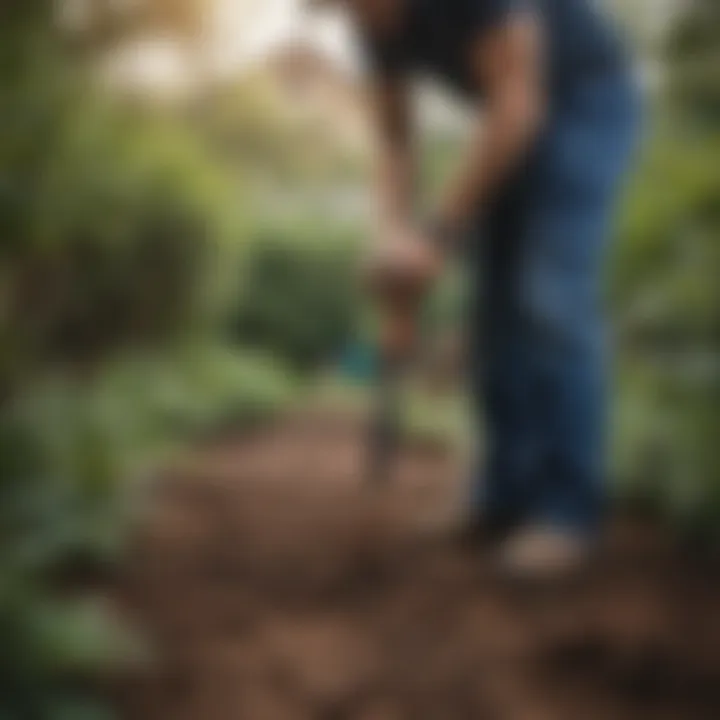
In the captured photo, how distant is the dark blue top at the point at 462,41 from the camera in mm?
780

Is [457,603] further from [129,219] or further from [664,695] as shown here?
[129,219]

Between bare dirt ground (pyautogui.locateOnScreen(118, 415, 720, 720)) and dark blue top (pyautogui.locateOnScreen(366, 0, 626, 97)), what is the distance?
0.21 meters

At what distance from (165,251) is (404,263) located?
5.4 inches

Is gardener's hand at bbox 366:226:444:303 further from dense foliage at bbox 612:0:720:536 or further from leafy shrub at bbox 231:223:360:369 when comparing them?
dense foliage at bbox 612:0:720:536

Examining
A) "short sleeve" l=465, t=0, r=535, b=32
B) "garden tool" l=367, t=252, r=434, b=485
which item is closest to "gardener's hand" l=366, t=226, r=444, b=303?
"garden tool" l=367, t=252, r=434, b=485

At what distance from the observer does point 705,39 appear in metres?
0.87

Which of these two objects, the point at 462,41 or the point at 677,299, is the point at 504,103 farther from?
the point at 677,299

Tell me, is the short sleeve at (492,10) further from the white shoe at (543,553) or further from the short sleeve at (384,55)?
the white shoe at (543,553)

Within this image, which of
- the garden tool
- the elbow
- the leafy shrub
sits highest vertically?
the elbow

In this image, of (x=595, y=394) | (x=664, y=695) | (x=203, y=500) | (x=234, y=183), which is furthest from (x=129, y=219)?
(x=664, y=695)

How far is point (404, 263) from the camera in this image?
0.78 meters

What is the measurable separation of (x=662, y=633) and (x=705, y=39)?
0.36 meters

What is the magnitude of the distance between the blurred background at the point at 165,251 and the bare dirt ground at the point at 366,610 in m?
0.02

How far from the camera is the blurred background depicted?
758 mm
